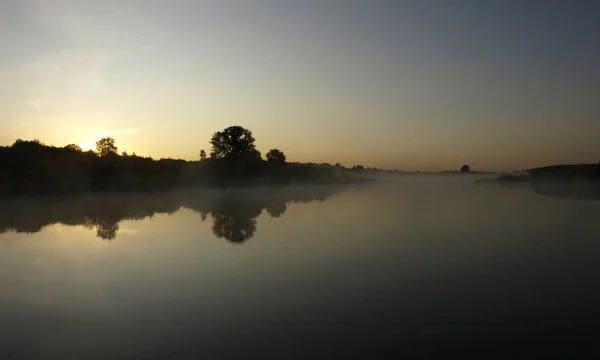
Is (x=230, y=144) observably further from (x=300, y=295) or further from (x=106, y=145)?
(x=300, y=295)

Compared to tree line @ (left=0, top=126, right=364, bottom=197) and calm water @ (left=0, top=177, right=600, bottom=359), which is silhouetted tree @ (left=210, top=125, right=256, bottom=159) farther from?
calm water @ (left=0, top=177, right=600, bottom=359)

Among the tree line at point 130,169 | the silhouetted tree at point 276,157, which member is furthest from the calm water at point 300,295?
the silhouetted tree at point 276,157

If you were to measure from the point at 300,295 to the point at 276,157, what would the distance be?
295ft

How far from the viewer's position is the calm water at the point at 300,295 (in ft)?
22.2

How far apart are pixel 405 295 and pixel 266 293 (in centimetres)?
340

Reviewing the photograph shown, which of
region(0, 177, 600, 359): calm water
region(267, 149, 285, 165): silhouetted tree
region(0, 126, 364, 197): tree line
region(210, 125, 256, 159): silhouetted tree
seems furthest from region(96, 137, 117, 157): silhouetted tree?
region(0, 177, 600, 359): calm water

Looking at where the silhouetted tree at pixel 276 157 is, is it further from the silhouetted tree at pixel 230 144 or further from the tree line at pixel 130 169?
the silhouetted tree at pixel 230 144

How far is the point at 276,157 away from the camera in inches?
3893

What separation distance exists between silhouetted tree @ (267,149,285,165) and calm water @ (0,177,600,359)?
7822 cm

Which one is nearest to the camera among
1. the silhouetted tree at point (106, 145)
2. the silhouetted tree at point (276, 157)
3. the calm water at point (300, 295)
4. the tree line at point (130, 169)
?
the calm water at point (300, 295)

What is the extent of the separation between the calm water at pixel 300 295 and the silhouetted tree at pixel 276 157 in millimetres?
78216

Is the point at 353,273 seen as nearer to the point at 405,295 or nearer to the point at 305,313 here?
the point at 405,295

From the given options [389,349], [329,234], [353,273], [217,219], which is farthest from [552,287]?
[217,219]

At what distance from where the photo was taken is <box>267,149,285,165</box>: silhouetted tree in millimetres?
97050
